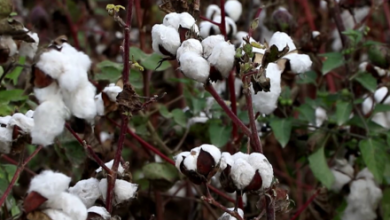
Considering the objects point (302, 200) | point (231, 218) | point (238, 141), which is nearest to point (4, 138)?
point (231, 218)

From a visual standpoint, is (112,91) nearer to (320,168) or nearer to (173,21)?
(173,21)

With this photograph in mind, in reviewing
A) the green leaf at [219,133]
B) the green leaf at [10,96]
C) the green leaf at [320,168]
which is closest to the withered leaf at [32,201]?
the green leaf at [10,96]

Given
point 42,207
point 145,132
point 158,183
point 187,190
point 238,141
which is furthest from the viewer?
point 187,190

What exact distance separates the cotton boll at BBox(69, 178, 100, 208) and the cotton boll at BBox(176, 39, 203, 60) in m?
0.24

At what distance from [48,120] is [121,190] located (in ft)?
0.65

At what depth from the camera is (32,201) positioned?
83 centimetres

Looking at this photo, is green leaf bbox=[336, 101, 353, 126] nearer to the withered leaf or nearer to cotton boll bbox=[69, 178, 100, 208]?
cotton boll bbox=[69, 178, 100, 208]

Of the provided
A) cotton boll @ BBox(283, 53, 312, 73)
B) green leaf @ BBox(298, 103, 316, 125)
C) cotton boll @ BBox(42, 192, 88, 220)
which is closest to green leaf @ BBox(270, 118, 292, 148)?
green leaf @ BBox(298, 103, 316, 125)

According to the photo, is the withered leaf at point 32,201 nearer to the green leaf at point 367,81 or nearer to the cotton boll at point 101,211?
the cotton boll at point 101,211

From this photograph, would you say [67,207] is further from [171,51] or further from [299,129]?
[299,129]

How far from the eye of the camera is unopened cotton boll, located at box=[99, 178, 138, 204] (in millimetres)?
1011

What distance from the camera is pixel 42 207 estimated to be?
33.2 inches

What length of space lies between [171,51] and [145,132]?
1.89 feet

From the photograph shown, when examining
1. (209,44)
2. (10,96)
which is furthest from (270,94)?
(10,96)
